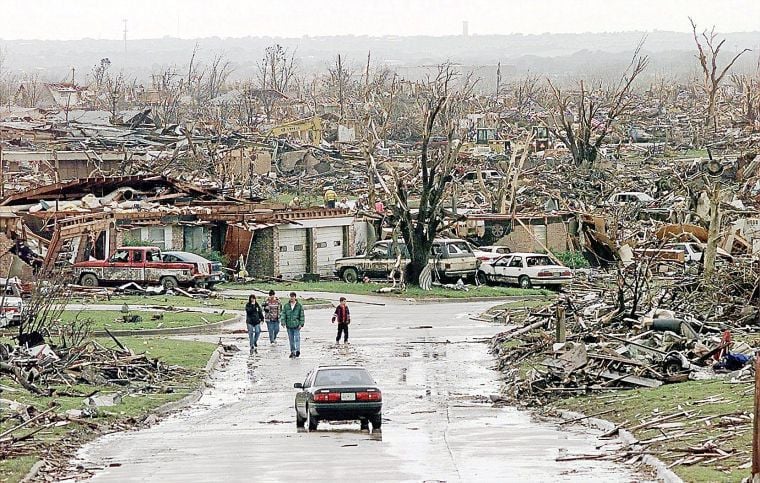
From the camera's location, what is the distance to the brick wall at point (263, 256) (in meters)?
55.2

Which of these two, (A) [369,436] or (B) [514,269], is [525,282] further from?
(A) [369,436]

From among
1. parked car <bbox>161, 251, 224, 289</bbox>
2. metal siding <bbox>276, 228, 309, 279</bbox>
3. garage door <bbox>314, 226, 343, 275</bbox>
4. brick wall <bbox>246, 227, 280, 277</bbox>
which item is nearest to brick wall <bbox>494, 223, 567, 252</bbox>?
garage door <bbox>314, 226, 343, 275</bbox>

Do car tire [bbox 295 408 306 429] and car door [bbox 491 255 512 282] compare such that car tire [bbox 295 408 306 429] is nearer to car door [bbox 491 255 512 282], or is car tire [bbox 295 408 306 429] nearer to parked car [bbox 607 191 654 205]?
car door [bbox 491 255 512 282]

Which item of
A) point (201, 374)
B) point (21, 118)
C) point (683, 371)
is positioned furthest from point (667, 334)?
point (21, 118)

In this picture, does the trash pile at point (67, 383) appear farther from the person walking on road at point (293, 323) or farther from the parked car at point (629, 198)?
the parked car at point (629, 198)

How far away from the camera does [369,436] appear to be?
71.9 feet

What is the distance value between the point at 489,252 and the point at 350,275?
6494mm

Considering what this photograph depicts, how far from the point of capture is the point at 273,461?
18.5 meters

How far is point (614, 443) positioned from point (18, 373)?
10783 millimetres

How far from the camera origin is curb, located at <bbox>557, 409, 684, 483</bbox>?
1571 centimetres

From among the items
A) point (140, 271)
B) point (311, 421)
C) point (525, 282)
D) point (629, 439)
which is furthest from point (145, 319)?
point (629, 439)

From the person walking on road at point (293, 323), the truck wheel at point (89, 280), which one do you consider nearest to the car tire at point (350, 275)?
Result: the truck wheel at point (89, 280)

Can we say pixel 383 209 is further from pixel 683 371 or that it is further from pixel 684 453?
pixel 684 453

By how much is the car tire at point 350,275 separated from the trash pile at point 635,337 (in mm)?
16794
